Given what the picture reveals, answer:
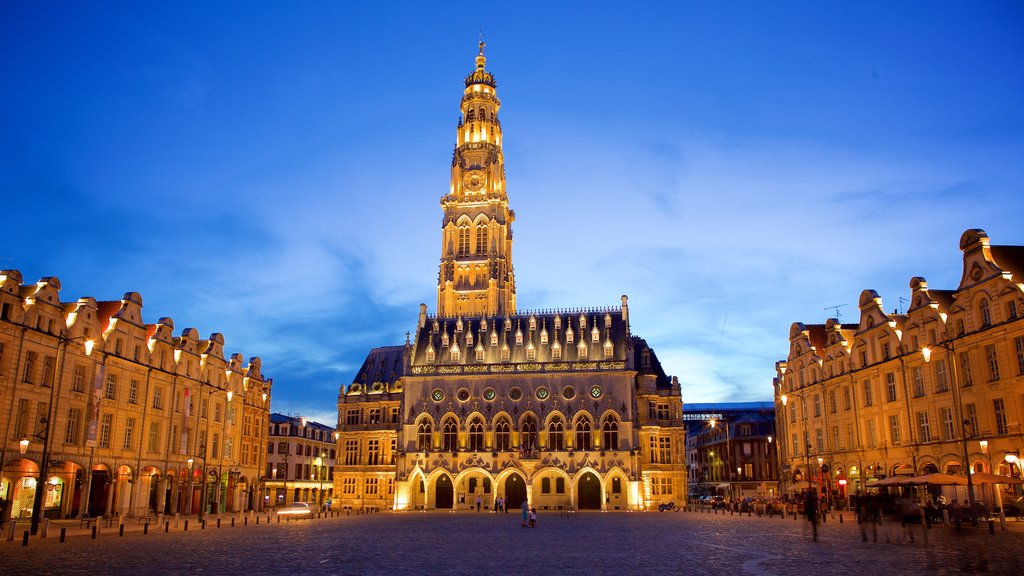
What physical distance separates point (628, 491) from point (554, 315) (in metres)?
20.0

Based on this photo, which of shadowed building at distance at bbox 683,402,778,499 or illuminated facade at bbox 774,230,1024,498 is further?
shadowed building at distance at bbox 683,402,778,499

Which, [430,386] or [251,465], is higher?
[430,386]

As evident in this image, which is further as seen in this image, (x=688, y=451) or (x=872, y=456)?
(x=688, y=451)

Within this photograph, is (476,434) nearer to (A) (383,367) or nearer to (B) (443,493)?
(B) (443,493)

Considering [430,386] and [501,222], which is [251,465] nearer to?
[430,386]

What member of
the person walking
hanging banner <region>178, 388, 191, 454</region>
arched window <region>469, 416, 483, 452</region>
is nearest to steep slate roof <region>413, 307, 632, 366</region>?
arched window <region>469, 416, 483, 452</region>

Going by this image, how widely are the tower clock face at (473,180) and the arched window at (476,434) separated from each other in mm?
41245

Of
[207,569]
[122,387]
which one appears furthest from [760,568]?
[122,387]

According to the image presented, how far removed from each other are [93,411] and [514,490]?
40.5 metres

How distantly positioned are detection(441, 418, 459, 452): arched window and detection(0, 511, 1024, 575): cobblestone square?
4277 cm

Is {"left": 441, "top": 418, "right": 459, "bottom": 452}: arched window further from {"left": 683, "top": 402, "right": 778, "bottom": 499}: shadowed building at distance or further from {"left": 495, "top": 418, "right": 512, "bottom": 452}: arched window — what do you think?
{"left": 683, "top": 402, "right": 778, "bottom": 499}: shadowed building at distance

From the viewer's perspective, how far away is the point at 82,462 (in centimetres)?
4541

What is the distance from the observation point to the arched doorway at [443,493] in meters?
76.0

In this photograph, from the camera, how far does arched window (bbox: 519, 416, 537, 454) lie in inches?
3000
